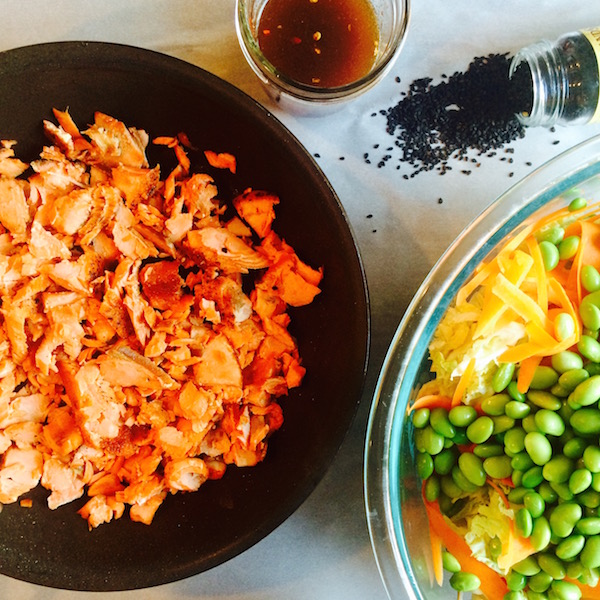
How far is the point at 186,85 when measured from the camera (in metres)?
1.30

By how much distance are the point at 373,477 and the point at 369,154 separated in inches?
27.5

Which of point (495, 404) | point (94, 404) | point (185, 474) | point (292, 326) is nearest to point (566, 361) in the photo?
point (495, 404)

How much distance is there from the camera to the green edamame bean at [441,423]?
1191 mm

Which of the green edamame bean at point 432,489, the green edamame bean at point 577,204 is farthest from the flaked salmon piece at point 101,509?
the green edamame bean at point 577,204

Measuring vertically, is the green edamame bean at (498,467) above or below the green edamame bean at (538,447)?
below

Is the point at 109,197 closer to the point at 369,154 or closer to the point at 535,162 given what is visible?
the point at 369,154

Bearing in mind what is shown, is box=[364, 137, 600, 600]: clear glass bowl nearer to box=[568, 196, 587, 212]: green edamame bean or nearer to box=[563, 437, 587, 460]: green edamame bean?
box=[568, 196, 587, 212]: green edamame bean

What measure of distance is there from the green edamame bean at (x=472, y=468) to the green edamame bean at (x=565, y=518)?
13cm

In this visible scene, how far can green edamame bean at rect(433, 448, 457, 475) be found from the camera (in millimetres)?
1239

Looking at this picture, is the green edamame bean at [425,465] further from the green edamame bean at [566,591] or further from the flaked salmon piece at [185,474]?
the flaked salmon piece at [185,474]

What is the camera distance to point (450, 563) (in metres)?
1.20

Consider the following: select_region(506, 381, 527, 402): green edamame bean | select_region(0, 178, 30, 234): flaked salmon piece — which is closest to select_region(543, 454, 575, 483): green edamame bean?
select_region(506, 381, 527, 402): green edamame bean

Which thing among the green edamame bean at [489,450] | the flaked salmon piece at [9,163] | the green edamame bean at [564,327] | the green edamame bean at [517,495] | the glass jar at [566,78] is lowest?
the green edamame bean at [517,495]

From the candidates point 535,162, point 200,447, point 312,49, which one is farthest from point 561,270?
point 200,447
